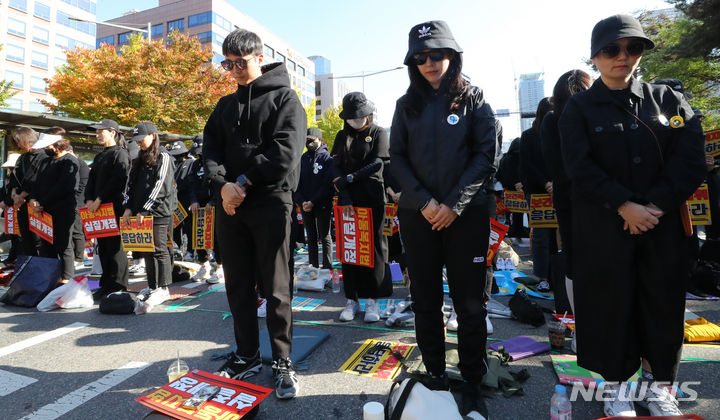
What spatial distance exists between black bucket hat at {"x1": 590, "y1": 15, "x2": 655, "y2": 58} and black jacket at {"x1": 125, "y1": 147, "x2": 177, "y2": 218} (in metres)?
4.47

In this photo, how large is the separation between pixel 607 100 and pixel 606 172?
39 centimetres

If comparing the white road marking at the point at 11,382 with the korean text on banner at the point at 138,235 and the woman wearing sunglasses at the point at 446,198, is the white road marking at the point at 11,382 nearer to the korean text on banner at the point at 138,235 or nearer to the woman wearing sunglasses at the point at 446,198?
the korean text on banner at the point at 138,235

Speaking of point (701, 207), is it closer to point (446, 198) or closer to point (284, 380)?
point (446, 198)

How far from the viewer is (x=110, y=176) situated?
482 centimetres

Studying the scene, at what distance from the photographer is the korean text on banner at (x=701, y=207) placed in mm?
4143

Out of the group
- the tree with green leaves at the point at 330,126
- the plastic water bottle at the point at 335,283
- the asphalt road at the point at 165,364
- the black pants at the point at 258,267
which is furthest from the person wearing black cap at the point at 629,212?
the tree with green leaves at the point at 330,126

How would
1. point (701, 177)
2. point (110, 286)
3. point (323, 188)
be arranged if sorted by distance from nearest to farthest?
1. point (701, 177)
2. point (110, 286)
3. point (323, 188)

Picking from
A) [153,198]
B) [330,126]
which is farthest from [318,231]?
[330,126]

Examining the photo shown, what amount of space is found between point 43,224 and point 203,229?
6.50 ft

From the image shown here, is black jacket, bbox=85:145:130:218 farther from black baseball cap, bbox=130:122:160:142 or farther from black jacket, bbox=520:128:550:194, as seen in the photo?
black jacket, bbox=520:128:550:194

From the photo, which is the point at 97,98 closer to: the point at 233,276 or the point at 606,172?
the point at 233,276

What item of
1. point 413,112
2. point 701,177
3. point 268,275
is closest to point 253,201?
point 268,275

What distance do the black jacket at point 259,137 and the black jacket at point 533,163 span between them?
300 cm

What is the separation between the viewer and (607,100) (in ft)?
6.88
